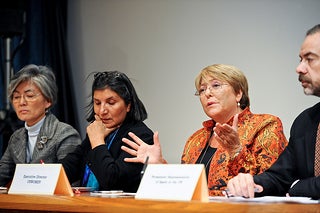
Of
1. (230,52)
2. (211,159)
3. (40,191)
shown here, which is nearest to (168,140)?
(230,52)

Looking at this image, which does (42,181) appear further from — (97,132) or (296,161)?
(296,161)

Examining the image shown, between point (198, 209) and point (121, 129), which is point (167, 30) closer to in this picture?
point (121, 129)

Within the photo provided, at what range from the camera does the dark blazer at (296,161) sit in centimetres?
242

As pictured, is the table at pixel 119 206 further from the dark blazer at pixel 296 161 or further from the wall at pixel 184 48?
the wall at pixel 184 48

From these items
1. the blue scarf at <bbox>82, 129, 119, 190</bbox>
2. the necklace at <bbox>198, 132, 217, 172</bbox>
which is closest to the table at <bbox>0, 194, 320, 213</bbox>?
the blue scarf at <bbox>82, 129, 119, 190</bbox>

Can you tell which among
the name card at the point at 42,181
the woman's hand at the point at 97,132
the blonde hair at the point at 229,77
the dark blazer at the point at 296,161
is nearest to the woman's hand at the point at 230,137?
the dark blazer at the point at 296,161

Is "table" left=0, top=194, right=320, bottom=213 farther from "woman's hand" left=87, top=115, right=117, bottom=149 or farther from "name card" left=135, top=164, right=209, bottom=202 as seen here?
"woman's hand" left=87, top=115, right=117, bottom=149

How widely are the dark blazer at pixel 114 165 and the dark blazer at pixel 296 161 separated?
73 cm

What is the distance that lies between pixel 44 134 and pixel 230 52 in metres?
1.27

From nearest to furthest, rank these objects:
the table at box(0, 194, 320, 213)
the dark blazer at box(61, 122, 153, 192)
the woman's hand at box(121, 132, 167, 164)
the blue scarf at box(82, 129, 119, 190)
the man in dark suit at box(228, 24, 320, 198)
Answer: the table at box(0, 194, 320, 213) < the man in dark suit at box(228, 24, 320, 198) < the woman's hand at box(121, 132, 167, 164) < the dark blazer at box(61, 122, 153, 192) < the blue scarf at box(82, 129, 119, 190)

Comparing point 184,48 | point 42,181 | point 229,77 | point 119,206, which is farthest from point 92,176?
point 184,48

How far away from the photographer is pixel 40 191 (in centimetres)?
241

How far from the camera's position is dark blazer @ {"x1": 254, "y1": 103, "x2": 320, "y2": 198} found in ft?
7.93

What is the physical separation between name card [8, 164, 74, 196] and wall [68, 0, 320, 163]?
1.79 metres
